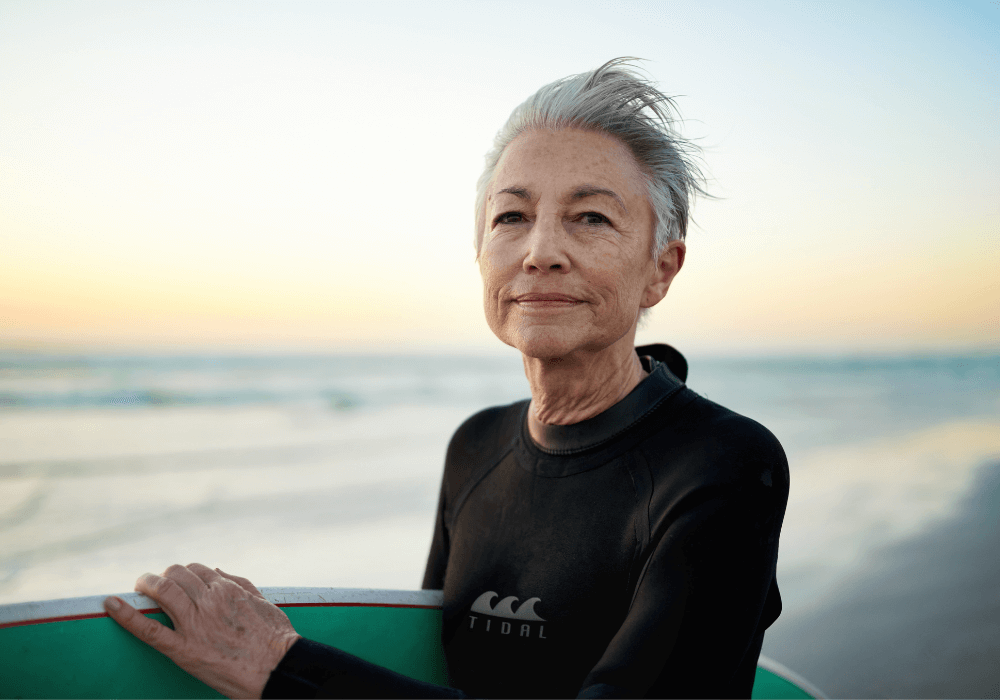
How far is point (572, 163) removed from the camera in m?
1.29

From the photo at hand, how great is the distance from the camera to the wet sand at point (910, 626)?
11.0ft

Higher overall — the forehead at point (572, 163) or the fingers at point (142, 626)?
the forehead at point (572, 163)

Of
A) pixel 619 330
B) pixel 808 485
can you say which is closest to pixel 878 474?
pixel 808 485

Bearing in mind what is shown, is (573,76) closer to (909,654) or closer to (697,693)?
(697,693)

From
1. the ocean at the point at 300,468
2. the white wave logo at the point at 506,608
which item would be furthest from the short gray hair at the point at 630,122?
the ocean at the point at 300,468

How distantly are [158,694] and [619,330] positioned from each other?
1.05m

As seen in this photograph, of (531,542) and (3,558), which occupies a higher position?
(531,542)

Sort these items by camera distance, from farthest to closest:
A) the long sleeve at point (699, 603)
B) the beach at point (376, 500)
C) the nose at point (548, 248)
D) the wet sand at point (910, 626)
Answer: the beach at point (376, 500)
the wet sand at point (910, 626)
the nose at point (548, 248)
the long sleeve at point (699, 603)

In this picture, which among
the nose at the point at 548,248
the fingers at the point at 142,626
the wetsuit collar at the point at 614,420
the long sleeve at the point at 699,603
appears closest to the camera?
the long sleeve at the point at 699,603

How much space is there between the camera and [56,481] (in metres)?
7.41

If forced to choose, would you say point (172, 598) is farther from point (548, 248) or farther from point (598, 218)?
point (598, 218)

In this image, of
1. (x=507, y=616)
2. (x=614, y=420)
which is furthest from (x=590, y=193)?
(x=507, y=616)

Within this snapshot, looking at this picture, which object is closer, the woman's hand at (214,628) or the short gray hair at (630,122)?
the woman's hand at (214,628)

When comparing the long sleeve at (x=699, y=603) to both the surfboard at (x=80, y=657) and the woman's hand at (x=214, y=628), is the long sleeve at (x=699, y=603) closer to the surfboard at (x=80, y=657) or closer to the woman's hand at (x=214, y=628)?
the woman's hand at (x=214, y=628)
